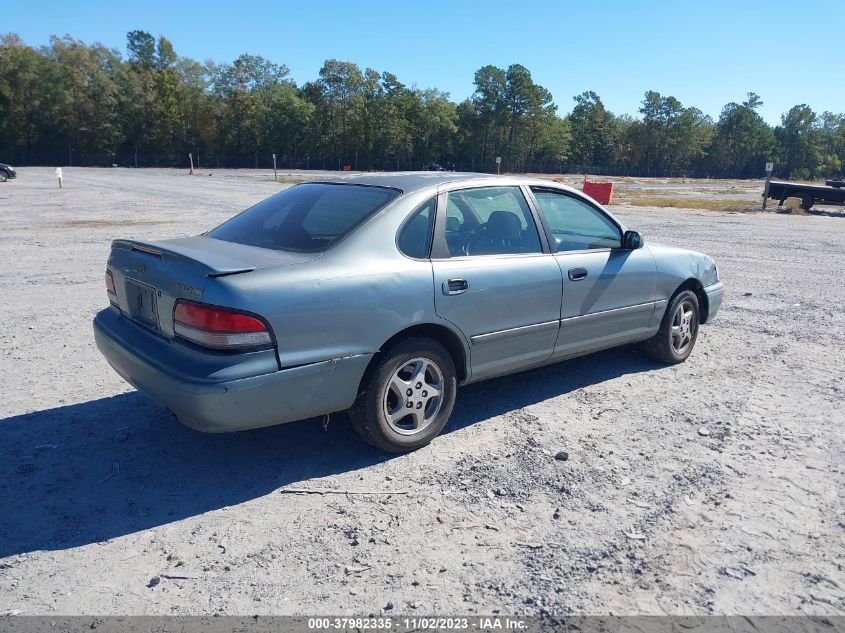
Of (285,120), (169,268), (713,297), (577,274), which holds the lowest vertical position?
(713,297)

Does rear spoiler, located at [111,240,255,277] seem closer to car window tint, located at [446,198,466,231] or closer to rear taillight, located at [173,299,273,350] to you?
rear taillight, located at [173,299,273,350]

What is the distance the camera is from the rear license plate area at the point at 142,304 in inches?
143

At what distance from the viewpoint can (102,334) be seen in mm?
4051

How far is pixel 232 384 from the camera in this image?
10.4 feet

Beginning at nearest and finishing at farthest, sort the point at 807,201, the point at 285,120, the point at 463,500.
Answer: the point at 463,500 < the point at 807,201 < the point at 285,120

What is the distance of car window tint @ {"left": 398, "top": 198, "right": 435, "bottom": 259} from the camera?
387 centimetres

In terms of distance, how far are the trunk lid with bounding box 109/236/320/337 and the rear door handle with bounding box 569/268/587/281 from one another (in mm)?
1986

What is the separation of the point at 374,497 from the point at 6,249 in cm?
1082

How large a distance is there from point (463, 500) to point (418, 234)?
1.62 meters

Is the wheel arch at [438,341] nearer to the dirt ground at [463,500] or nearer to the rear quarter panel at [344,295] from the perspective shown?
the rear quarter panel at [344,295]

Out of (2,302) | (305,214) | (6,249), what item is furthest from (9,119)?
(305,214)

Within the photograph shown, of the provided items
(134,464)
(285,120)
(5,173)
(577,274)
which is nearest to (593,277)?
(577,274)

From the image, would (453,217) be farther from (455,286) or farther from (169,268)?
(169,268)

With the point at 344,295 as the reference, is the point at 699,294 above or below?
below
